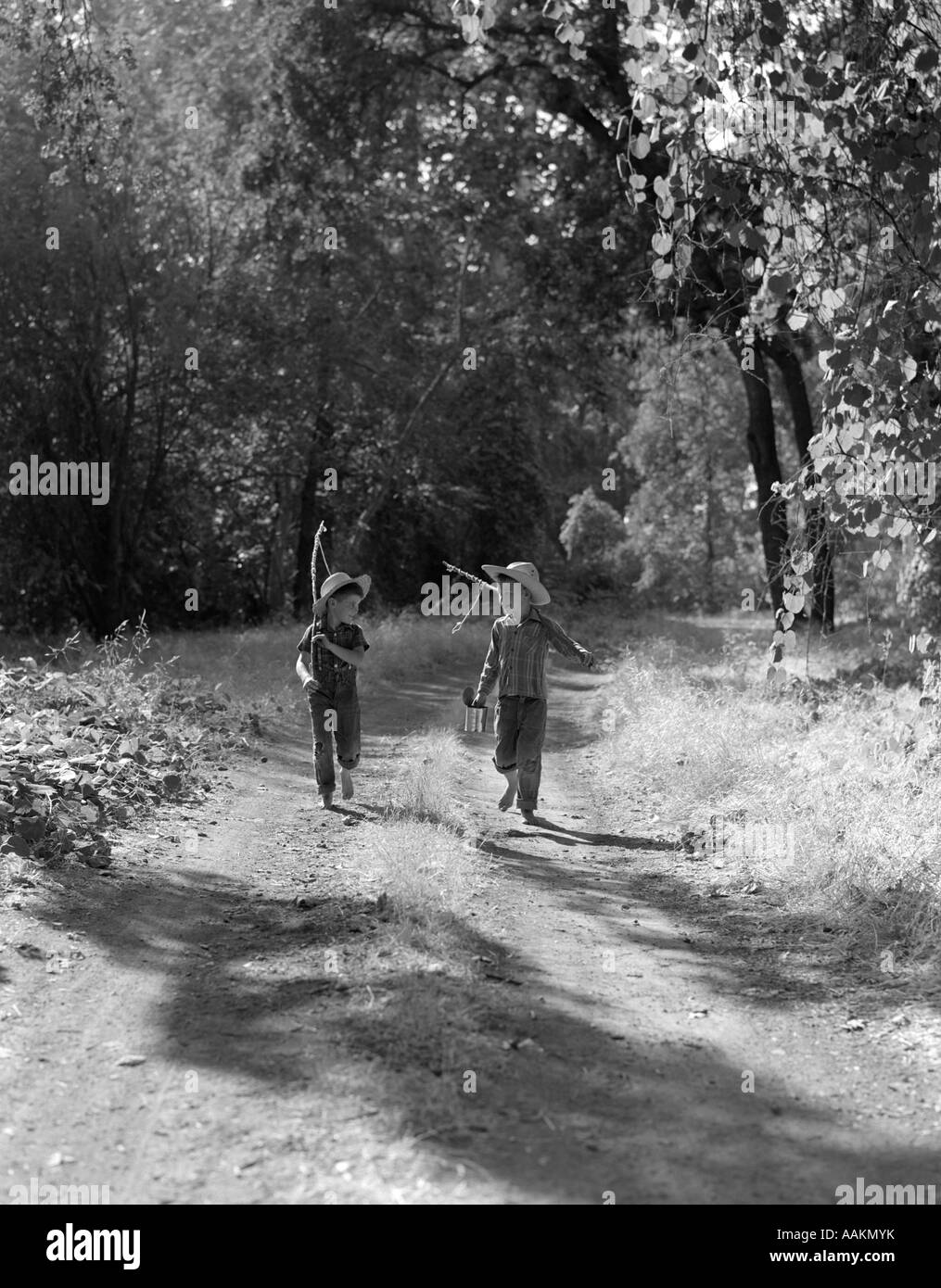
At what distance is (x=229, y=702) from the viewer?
1456cm

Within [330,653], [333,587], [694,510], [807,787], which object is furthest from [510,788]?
[694,510]

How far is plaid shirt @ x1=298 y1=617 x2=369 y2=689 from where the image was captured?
9750 mm

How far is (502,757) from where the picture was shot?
9570mm

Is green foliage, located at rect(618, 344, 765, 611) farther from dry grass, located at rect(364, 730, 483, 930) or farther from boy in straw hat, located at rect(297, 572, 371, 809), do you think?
dry grass, located at rect(364, 730, 483, 930)

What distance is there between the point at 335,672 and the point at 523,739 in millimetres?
1570

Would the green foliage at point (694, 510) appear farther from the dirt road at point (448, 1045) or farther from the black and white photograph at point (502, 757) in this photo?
the dirt road at point (448, 1045)

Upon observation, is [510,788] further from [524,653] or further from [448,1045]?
[448,1045]

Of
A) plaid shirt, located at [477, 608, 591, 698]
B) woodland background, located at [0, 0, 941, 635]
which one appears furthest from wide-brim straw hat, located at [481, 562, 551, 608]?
woodland background, located at [0, 0, 941, 635]

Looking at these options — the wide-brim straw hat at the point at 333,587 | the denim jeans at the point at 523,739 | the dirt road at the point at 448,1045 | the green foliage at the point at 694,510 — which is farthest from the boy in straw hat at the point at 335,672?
the green foliage at the point at 694,510

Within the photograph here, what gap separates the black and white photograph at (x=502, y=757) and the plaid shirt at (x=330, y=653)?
4cm

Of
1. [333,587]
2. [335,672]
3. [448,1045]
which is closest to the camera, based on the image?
[448,1045]

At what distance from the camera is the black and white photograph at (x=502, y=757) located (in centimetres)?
407
